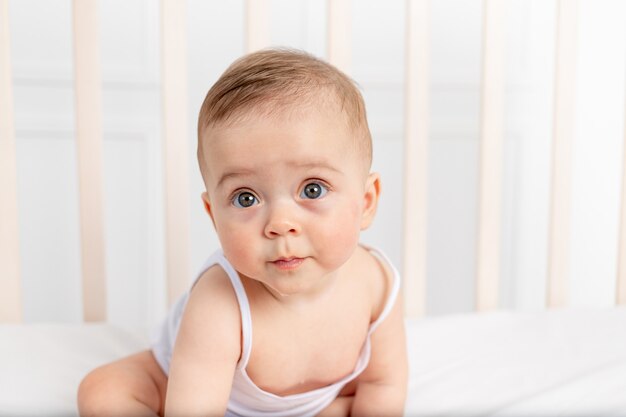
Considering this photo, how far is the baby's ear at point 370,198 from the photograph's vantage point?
74 centimetres

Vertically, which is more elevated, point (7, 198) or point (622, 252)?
point (7, 198)

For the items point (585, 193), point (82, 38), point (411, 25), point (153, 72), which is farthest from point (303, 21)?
point (585, 193)

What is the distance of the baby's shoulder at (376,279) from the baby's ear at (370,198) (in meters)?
0.10

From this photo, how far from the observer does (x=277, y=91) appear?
66cm

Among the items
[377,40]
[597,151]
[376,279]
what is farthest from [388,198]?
[376,279]

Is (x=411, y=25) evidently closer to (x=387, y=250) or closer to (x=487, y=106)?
(x=487, y=106)

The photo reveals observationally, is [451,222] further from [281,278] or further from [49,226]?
[281,278]

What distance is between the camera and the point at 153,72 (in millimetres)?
1564

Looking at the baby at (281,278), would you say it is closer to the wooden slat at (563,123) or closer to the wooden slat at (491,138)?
the wooden slat at (491,138)

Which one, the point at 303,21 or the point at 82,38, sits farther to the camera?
the point at 303,21

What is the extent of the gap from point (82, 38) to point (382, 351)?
588mm

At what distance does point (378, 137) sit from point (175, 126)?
0.67 metres

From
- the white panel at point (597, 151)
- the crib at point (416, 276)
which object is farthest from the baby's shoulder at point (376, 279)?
the white panel at point (597, 151)

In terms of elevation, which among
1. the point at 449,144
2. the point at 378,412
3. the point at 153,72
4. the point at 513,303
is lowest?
the point at 513,303
